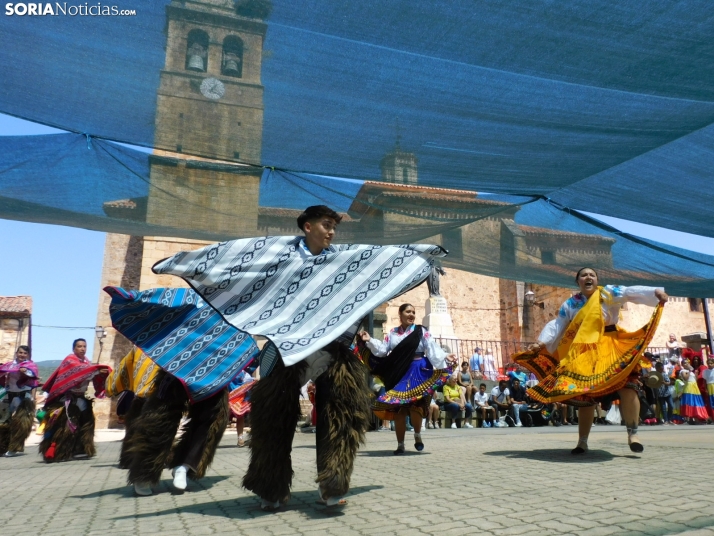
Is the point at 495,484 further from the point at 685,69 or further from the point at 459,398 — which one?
the point at 459,398

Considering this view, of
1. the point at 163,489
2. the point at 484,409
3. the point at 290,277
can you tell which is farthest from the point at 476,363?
the point at 290,277

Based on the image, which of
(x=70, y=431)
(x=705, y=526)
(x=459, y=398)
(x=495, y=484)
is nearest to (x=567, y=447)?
(x=495, y=484)

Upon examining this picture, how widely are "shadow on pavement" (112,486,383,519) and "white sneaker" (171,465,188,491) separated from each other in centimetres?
37

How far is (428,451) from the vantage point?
21.0 ft

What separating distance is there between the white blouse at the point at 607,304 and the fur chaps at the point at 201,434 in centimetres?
299

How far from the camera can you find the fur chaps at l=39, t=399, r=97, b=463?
7398mm

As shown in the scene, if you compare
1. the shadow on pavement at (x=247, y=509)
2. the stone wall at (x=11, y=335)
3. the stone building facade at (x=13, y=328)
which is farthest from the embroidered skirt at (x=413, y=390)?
the stone wall at (x=11, y=335)

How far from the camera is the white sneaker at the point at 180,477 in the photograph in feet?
12.2

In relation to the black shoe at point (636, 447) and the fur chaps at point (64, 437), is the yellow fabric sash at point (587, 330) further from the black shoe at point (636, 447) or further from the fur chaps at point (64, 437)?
the fur chaps at point (64, 437)

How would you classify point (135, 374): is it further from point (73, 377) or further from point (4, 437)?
point (4, 437)

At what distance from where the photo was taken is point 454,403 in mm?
13469

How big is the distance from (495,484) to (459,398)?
1057cm

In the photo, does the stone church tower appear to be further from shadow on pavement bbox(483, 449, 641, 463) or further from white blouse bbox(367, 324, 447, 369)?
shadow on pavement bbox(483, 449, 641, 463)

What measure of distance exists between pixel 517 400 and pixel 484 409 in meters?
1.03
